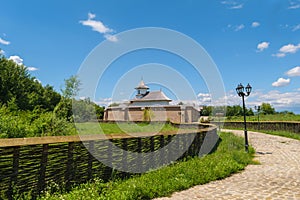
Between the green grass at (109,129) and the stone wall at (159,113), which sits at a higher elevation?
the stone wall at (159,113)

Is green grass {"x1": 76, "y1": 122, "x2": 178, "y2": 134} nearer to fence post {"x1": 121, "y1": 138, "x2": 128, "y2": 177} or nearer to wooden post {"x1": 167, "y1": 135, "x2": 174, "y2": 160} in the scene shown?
wooden post {"x1": 167, "y1": 135, "x2": 174, "y2": 160}

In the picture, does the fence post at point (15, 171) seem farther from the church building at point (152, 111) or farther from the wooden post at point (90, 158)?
the church building at point (152, 111)

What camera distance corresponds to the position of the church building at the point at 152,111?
41344 millimetres

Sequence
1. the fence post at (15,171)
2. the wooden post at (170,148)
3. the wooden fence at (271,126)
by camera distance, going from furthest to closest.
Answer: the wooden fence at (271,126) → the wooden post at (170,148) → the fence post at (15,171)

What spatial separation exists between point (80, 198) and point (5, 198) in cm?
115

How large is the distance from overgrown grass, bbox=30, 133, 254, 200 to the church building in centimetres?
3277

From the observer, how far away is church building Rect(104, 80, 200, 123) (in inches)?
1628

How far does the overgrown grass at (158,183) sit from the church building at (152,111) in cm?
3277

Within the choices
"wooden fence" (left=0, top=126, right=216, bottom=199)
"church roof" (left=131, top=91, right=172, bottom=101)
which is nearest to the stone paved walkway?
"wooden fence" (left=0, top=126, right=216, bottom=199)

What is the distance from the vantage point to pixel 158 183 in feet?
18.2

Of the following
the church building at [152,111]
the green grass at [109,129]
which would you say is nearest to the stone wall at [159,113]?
the church building at [152,111]

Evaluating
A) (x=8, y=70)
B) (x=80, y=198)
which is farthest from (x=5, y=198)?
(x=8, y=70)

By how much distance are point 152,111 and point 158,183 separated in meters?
38.6

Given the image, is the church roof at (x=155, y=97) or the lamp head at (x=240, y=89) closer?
the lamp head at (x=240, y=89)
